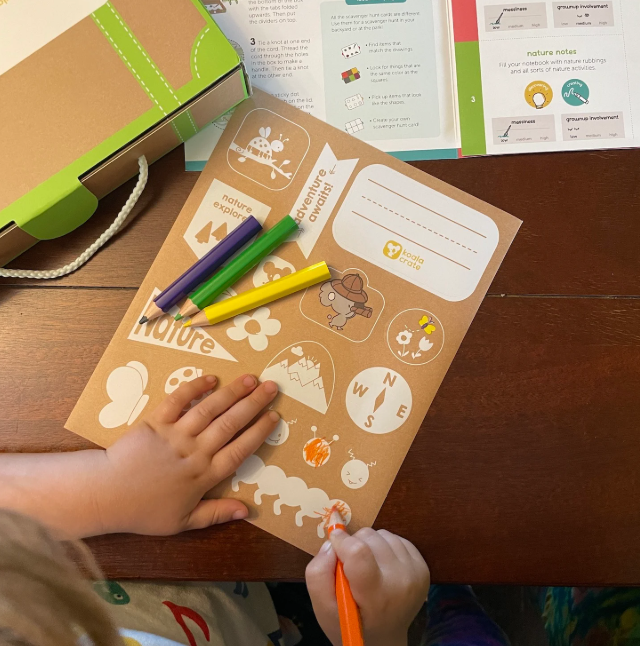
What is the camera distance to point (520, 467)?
1.55 feet

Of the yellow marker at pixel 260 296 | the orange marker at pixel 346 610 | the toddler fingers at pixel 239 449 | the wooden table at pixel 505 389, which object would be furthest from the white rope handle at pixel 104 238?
the orange marker at pixel 346 610

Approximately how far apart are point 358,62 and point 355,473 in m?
0.38

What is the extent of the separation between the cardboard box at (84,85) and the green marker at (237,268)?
0.13 metres

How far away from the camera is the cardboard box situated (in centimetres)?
44

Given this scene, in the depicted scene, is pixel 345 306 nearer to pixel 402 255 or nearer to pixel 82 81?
pixel 402 255

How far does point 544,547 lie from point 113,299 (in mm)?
442

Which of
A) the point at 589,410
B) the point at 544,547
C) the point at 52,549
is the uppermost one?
the point at 589,410

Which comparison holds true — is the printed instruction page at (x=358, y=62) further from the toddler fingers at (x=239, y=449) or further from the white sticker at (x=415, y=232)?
the toddler fingers at (x=239, y=449)

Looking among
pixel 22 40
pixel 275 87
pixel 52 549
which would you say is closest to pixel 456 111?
pixel 275 87

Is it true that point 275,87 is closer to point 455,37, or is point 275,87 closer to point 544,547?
point 455,37

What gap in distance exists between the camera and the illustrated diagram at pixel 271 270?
19.3 inches

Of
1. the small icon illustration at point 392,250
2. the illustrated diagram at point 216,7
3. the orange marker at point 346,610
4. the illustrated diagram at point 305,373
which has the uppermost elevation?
the illustrated diagram at point 216,7

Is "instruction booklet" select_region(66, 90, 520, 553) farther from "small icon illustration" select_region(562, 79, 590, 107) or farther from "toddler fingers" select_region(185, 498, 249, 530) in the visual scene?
"small icon illustration" select_region(562, 79, 590, 107)

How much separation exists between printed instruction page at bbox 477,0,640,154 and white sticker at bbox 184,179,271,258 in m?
0.23
